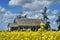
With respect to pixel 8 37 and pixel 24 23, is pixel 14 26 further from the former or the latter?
pixel 8 37

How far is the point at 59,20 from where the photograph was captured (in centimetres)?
8544

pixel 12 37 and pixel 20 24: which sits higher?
pixel 12 37

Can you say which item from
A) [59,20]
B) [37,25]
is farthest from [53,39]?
[59,20]

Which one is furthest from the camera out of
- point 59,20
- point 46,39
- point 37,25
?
point 59,20

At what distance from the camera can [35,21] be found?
245 feet

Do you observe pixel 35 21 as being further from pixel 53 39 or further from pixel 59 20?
pixel 53 39

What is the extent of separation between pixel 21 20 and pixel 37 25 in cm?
494

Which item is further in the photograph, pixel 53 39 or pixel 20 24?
pixel 20 24

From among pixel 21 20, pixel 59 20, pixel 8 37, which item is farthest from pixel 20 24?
pixel 8 37

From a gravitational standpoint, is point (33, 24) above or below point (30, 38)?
below

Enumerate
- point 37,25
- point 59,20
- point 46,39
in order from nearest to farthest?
point 46,39
point 37,25
point 59,20

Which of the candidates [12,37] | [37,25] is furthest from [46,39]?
[37,25]

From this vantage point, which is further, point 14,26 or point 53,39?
point 14,26

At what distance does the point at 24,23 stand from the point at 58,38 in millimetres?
66252
